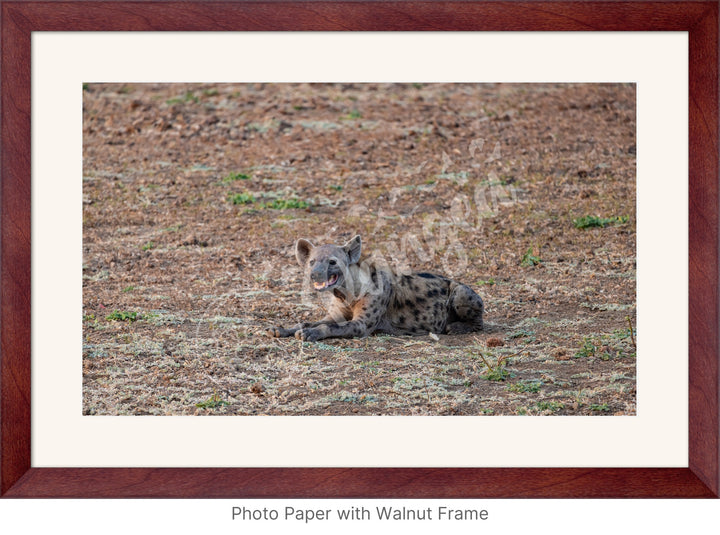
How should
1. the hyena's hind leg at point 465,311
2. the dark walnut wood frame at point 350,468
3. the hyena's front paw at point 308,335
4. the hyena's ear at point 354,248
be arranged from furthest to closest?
the hyena's hind leg at point 465,311 → the hyena's ear at point 354,248 → the hyena's front paw at point 308,335 → the dark walnut wood frame at point 350,468

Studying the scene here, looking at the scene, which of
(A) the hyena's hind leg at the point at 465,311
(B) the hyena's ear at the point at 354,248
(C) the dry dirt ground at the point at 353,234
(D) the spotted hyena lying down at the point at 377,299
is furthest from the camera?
(A) the hyena's hind leg at the point at 465,311

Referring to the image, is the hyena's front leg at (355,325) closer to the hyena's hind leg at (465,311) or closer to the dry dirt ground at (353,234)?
the dry dirt ground at (353,234)

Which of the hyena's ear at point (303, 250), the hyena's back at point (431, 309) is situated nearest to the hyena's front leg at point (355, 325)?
the hyena's back at point (431, 309)

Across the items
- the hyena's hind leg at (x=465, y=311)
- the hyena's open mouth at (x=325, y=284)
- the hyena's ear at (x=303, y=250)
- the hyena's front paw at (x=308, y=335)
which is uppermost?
the hyena's ear at (x=303, y=250)

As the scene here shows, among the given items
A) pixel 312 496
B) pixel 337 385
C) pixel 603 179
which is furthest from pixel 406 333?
pixel 603 179

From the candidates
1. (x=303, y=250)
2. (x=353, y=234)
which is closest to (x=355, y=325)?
(x=303, y=250)

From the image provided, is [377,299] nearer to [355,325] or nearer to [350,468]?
[355,325]

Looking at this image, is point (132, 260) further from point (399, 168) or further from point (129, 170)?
point (399, 168)
